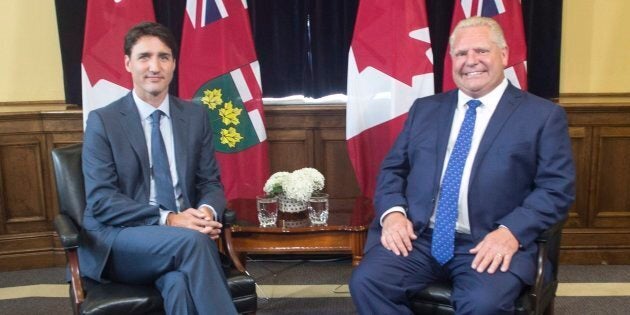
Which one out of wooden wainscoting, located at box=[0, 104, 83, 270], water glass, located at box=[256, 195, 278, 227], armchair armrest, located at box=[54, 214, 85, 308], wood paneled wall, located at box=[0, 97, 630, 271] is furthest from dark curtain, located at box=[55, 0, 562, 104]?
armchair armrest, located at box=[54, 214, 85, 308]

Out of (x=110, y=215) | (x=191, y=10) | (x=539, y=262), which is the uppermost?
(x=191, y=10)

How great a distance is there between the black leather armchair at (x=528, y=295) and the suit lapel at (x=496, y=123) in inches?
13.6

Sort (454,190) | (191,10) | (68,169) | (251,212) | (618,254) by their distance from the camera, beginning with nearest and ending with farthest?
(454,190), (68,169), (251,212), (191,10), (618,254)

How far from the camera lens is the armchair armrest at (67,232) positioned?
2.11 meters

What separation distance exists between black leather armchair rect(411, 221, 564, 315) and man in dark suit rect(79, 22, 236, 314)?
673 mm

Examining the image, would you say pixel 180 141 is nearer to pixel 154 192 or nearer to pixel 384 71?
pixel 154 192

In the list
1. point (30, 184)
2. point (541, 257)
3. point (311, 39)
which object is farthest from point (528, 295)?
point (30, 184)

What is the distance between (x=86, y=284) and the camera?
86.8 inches

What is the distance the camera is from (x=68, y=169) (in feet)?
8.04

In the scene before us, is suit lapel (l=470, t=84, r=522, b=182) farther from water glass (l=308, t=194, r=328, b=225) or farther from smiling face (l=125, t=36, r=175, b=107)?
smiling face (l=125, t=36, r=175, b=107)

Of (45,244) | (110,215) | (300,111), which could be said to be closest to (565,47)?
(300,111)

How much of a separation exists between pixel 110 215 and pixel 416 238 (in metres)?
1.14

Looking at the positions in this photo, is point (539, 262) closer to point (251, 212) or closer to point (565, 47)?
point (251, 212)

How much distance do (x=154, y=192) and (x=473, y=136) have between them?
1.24 m
